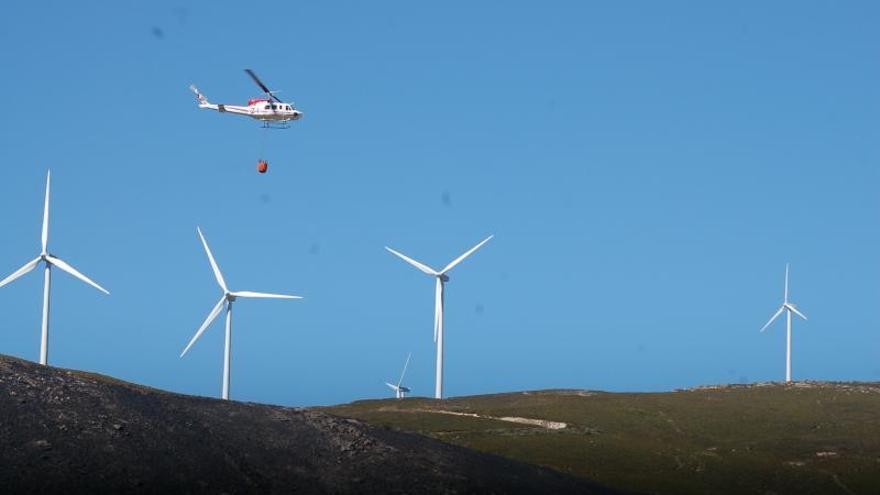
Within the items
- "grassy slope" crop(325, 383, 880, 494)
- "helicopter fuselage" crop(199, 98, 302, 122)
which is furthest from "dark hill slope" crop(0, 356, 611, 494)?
"helicopter fuselage" crop(199, 98, 302, 122)

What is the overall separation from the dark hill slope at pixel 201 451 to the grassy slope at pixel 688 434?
53.6 ft

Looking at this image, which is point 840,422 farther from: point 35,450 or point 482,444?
point 35,450

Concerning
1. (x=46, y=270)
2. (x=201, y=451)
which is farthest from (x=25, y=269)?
(x=201, y=451)

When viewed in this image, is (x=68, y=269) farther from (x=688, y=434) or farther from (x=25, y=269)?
(x=688, y=434)

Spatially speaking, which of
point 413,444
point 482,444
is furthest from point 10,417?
point 482,444

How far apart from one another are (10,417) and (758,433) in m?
73.6

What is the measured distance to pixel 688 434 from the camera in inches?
4860

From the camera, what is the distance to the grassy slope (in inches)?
3939

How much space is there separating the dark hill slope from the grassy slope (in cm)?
1635

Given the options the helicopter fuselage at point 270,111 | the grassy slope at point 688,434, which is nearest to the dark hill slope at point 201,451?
the grassy slope at point 688,434

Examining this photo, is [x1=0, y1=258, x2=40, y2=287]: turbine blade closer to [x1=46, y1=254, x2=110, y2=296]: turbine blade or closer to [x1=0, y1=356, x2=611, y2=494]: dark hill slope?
[x1=46, y1=254, x2=110, y2=296]: turbine blade

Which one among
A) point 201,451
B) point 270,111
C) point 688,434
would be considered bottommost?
point 201,451

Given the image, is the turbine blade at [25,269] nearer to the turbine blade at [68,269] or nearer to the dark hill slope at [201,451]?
the turbine blade at [68,269]

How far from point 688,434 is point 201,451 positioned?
60.0 m
